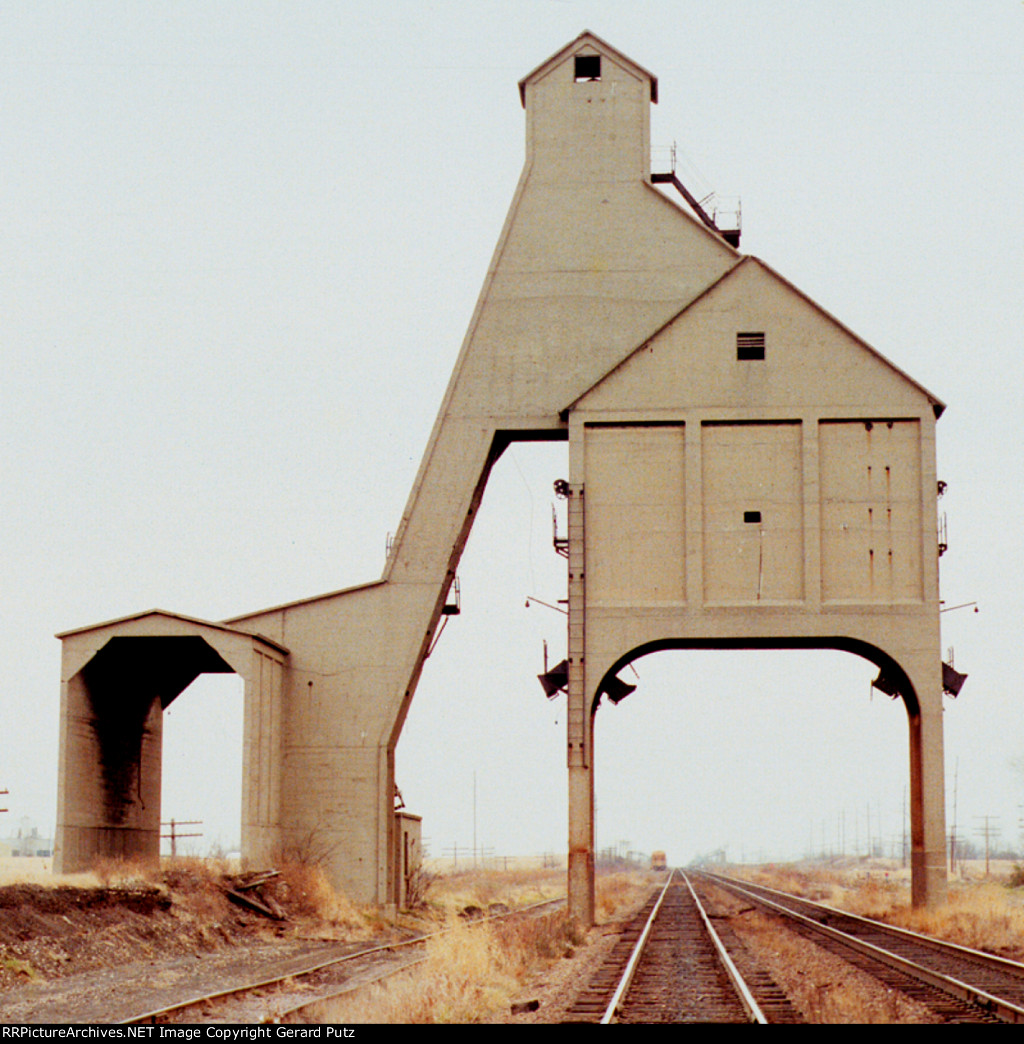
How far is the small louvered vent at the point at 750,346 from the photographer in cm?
3077

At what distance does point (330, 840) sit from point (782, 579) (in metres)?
10.5

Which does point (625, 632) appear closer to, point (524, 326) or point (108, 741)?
point (524, 326)

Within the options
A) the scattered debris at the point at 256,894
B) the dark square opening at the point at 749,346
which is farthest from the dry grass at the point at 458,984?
the dark square opening at the point at 749,346

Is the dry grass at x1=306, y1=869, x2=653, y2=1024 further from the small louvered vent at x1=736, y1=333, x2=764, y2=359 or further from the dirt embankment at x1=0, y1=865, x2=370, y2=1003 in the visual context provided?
the small louvered vent at x1=736, y1=333, x2=764, y2=359

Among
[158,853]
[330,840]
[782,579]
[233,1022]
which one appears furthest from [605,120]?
[233,1022]

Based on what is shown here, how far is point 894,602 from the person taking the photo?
29719 millimetres

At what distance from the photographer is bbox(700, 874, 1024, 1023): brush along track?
47.7ft

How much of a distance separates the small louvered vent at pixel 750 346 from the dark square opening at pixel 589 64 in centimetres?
696

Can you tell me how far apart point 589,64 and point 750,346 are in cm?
751

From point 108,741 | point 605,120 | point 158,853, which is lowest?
point 158,853

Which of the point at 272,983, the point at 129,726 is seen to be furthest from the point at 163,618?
the point at 272,983

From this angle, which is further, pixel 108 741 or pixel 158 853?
pixel 158 853

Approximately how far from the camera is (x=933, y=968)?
61.2 ft

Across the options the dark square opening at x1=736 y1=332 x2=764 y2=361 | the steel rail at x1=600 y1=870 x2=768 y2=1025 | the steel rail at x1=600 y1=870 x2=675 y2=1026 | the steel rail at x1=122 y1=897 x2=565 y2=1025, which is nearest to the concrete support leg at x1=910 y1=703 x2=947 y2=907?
the steel rail at x1=600 y1=870 x2=768 y2=1025
